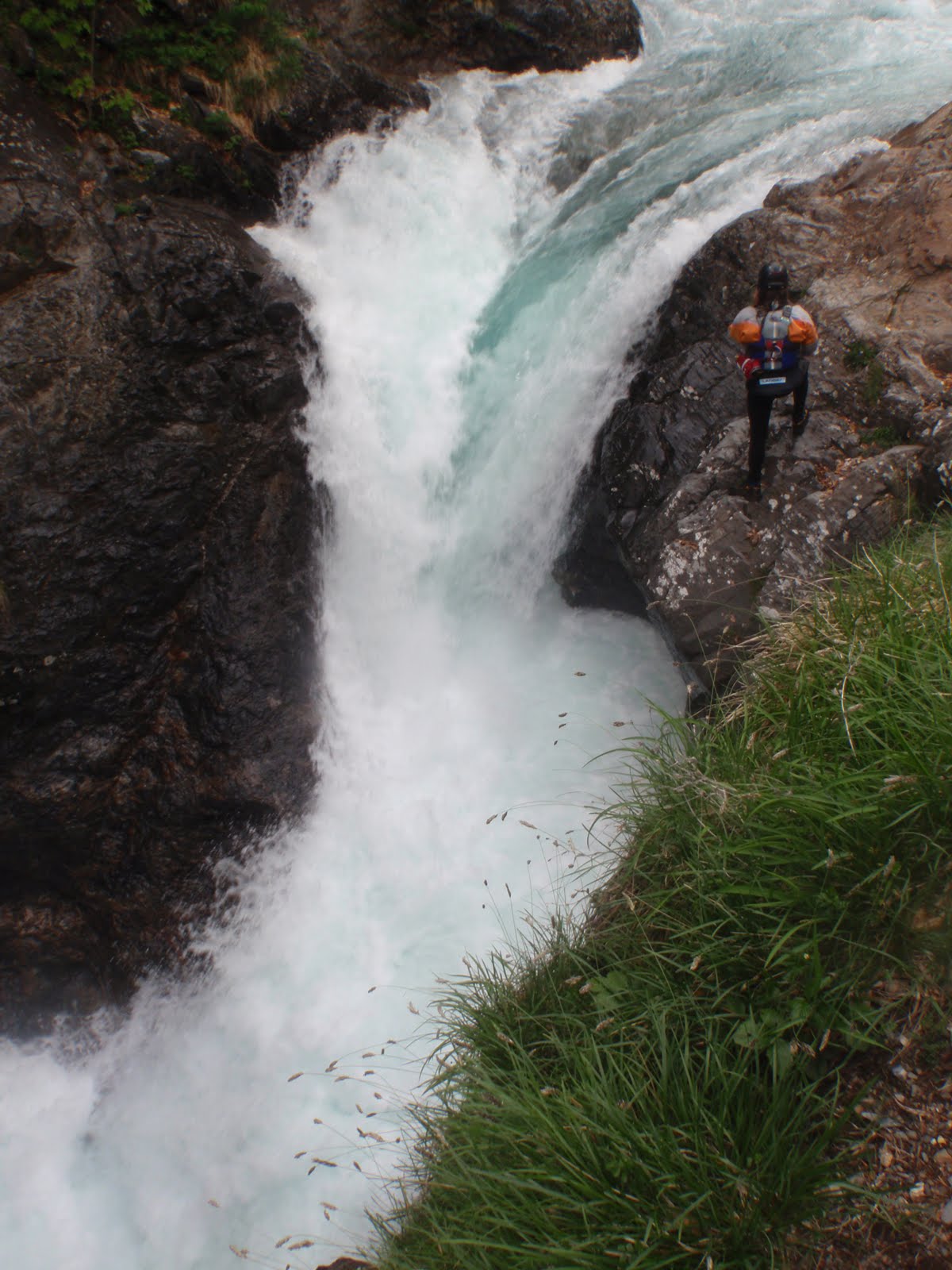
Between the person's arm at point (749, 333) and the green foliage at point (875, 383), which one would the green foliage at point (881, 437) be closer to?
the green foliage at point (875, 383)

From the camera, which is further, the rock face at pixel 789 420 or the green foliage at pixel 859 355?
the green foliage at pixel 859 355

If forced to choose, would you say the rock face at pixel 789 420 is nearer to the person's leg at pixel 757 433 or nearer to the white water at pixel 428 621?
the person's leg at pixel 757 433

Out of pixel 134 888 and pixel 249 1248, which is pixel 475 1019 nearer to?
pixel 249 1248

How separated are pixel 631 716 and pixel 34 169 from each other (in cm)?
551

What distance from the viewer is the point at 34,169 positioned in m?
5.50

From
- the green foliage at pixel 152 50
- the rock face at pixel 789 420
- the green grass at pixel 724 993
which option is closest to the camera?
the green grass at pixel 724 993

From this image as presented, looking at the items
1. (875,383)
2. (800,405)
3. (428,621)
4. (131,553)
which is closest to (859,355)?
(875,383)

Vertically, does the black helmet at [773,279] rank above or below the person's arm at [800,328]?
above

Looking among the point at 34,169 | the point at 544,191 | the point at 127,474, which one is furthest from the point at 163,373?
the point at 544,191

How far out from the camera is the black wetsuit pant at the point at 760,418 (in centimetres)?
441

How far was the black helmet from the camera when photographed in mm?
3871

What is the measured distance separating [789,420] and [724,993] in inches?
149

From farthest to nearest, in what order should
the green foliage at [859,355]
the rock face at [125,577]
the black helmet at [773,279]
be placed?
1. the rock face at [125,577]
2. the green foliage at [859,355]
3. the black helmet at [773,279]

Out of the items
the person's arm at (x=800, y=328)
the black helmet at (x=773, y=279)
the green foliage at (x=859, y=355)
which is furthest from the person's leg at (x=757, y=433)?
the green foliage at (x=859, y=355)
